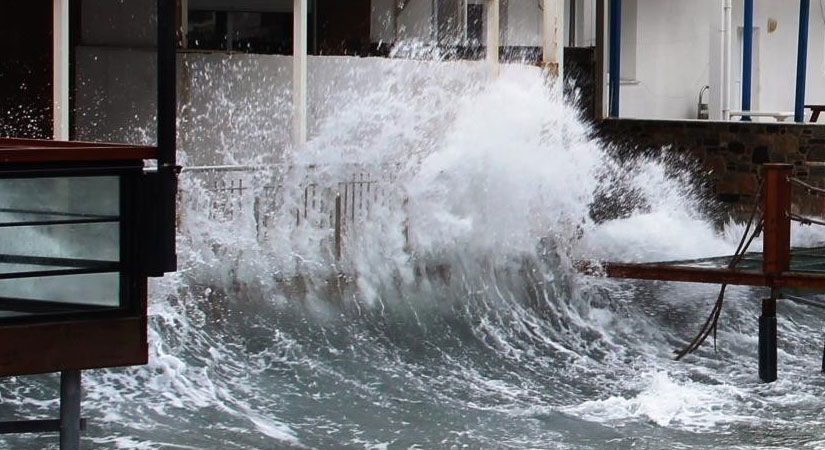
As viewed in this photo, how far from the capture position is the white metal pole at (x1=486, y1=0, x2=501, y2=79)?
1451 centimetres

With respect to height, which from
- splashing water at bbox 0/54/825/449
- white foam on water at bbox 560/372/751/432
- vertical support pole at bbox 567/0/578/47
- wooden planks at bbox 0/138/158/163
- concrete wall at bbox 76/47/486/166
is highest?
vertical support pole at bbox 567/0/578/47

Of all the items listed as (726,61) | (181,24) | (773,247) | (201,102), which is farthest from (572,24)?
(773,247)

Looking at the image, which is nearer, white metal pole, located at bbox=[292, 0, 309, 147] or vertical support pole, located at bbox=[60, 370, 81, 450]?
vertical support pole, located at bbox=[60, 370, 81, 450]

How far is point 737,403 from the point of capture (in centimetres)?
1085

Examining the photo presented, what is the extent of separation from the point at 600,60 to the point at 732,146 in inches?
88.7

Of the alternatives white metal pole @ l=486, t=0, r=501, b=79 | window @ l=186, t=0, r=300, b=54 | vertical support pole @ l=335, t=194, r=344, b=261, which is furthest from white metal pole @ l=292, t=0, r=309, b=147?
window @ l=186, t=0, r=300, b=54

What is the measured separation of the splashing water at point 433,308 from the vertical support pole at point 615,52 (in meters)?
1.67

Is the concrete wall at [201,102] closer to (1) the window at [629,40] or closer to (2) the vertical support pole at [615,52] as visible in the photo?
(2) the vertical support pole at [615,52]

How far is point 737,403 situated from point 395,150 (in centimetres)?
428

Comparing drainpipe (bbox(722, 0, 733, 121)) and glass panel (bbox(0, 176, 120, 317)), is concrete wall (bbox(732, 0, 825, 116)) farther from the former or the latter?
glass panel (bbox(0, 176, 120, 317))

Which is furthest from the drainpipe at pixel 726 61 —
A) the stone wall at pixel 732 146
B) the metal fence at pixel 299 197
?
the metal fence at pixel 299 197

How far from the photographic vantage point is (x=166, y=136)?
6387mm

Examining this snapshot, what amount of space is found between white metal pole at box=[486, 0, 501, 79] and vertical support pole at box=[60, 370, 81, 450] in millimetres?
8744

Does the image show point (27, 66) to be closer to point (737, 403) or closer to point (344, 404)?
point (344, 404)
